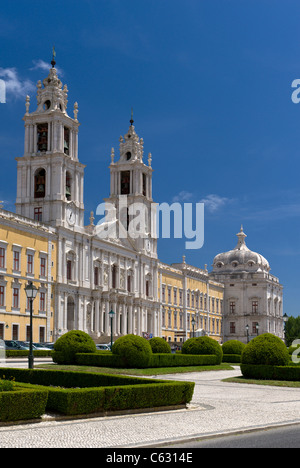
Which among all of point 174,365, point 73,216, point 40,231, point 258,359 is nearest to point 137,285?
point 73,216

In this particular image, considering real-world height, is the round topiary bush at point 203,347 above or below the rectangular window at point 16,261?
below

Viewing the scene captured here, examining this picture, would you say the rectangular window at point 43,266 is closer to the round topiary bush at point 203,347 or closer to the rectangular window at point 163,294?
the round topiary bush at point 203,347

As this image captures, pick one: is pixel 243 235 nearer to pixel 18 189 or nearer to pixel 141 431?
pixel 18 189

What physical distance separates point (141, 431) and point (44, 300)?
43500 mm

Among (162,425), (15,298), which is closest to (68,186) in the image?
(15,298)

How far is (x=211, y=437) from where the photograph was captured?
43.3ft

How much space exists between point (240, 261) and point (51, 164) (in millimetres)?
59785

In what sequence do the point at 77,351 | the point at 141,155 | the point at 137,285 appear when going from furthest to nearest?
the point at 141,155 < the point at 137,285 < the point at 77,351

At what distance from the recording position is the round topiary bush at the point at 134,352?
1335 inches

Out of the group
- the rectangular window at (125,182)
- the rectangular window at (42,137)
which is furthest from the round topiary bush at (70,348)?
the rectangular window at (125,182)

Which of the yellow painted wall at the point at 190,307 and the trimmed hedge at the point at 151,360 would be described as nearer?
the trimmed hedge at the point at 151,360

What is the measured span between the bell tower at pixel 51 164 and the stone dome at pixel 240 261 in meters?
54.9

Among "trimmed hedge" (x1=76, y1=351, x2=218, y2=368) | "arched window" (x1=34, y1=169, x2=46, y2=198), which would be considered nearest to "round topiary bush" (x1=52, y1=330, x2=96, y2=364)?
"trimmed hedge" (x1=76, y1=351, x2=218, y2=368)

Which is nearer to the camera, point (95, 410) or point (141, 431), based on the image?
point (141, 431)
